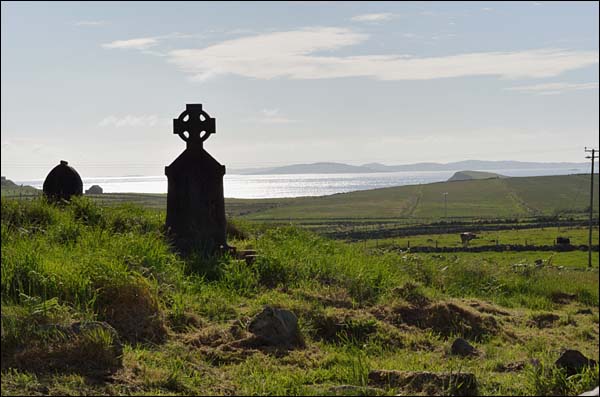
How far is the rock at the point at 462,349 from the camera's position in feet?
24.8

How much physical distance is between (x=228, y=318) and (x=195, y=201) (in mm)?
3315

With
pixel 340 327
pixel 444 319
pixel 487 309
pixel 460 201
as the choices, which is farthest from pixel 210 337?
pixel 460 201

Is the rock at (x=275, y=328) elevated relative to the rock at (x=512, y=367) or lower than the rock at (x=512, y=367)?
elevated

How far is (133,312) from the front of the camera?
7117 millimetres

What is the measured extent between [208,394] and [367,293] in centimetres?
455

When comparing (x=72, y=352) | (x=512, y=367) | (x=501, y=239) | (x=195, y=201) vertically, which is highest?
(x=195, y=201)

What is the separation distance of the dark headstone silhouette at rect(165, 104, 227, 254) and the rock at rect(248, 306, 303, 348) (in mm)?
3368

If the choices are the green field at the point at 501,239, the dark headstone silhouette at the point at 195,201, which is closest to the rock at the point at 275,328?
the dark headstone silhouette at the point at 195,201

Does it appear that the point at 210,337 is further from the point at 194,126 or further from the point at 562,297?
the point at 562,297

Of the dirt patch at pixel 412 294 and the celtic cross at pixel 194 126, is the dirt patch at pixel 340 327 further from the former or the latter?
the celtic cross at pixel 194 126

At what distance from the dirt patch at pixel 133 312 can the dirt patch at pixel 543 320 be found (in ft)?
19.6

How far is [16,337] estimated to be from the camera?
5.67m

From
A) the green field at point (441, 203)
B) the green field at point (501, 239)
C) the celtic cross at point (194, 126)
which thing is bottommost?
the green field at point (501, 239)

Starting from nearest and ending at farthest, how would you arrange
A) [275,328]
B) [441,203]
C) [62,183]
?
[275,328] → [62,183] → [441,203]
